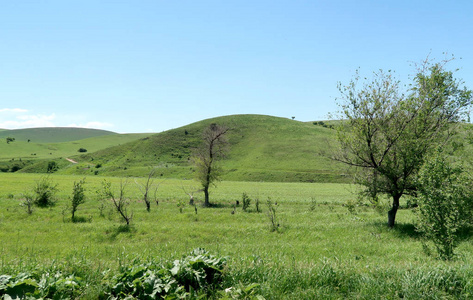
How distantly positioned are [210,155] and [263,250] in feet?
91.6

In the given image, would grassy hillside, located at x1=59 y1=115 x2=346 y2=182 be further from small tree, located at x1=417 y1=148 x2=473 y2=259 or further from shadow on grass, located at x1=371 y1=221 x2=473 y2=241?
small tree, located at x1=417 y1=148 x2=473 y2=259

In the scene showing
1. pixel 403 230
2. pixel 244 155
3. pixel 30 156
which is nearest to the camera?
pixel 403 230

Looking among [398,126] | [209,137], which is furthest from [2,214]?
[398,126]

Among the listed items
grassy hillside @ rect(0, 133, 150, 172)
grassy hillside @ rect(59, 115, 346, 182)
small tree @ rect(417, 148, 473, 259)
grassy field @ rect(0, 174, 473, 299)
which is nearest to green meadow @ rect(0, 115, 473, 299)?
grassy field @ rect(0, 174, 473, 299)

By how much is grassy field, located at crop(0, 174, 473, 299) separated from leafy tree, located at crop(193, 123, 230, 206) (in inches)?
162

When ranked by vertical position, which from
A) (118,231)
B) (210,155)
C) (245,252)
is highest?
(210,155)

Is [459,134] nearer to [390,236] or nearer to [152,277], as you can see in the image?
[390,236]

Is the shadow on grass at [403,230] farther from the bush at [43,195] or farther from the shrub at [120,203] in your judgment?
the bush at [43,195]

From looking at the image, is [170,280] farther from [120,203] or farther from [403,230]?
[120,203]

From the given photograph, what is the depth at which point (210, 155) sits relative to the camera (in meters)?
41.0

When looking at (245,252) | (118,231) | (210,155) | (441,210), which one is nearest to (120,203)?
(118,231)

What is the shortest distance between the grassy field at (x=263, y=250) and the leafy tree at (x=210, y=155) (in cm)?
411

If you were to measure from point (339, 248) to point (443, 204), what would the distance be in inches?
236

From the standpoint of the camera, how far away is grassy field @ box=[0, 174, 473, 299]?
6133 millimetres
